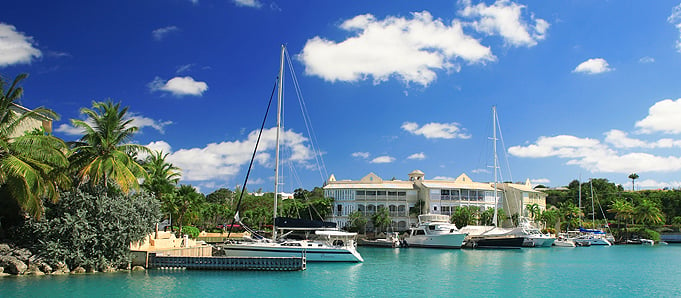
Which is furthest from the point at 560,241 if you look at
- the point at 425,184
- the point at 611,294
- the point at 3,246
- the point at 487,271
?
the point at 3,246

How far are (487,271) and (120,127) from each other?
2703cm

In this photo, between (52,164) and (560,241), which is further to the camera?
(560,241)

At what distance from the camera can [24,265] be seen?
2569 cm

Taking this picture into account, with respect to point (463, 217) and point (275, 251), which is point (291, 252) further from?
point (463, 217)

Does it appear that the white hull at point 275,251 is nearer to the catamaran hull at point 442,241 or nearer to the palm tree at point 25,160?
the palm tree at point 25,160

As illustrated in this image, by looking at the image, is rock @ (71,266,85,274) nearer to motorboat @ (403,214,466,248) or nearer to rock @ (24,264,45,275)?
rock @ (24,264,45,275)

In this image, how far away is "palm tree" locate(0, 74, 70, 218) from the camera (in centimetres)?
2347

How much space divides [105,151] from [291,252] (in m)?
14.0

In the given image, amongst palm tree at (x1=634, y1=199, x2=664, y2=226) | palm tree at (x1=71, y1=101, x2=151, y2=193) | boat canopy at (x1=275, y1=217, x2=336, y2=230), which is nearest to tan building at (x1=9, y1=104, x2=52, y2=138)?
palm tree at (x1=71, y1=101, x2=151, y2=193)

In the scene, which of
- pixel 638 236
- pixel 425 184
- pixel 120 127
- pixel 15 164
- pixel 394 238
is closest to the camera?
pixel 15 164

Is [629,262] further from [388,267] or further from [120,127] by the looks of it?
[120,127]

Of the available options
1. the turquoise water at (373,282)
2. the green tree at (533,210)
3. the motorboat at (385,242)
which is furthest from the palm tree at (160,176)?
the green tree at (533,210)

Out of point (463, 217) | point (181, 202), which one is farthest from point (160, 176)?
point (463, 217)

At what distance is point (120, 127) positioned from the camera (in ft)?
101
